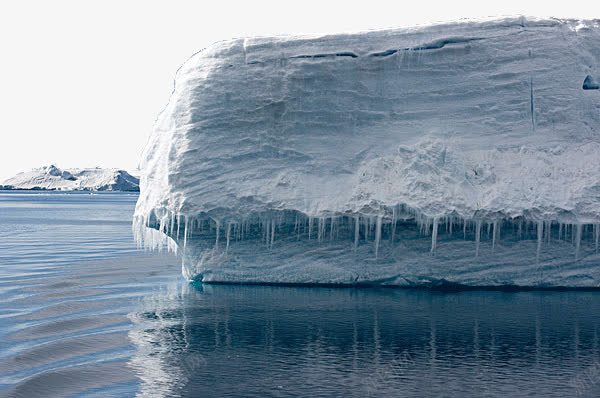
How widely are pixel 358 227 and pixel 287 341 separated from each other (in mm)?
5898

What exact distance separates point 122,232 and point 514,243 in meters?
27.5

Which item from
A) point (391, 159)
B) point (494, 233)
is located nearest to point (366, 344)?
point (494, 233)

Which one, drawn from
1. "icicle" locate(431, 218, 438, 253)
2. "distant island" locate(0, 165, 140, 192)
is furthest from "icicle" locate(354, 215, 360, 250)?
"distant island" locate(0, 165, 140, 192)

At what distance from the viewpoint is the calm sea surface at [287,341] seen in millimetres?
9797

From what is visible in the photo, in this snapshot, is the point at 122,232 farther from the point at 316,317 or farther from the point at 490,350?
the point at 490,350

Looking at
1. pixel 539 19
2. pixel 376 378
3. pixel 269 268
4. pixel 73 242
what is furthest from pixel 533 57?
pixel 73 242

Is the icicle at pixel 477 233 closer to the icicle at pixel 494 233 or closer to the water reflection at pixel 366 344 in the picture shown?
the icicle at pixel 494 233

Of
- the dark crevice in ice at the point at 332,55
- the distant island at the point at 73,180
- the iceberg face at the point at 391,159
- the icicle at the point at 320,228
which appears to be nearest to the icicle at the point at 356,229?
the iceberg face at the point at 391,159

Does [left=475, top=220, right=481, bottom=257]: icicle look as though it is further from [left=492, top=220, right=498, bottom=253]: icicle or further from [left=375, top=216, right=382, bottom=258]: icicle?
[left=375, top=216, right=382, bottom=258]: icicle

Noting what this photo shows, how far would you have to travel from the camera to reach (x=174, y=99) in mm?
19703

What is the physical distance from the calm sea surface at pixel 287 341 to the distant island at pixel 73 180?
151 meters

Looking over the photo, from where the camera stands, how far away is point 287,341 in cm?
1229

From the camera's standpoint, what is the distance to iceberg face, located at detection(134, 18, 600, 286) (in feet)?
58.4

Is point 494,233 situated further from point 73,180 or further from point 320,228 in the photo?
point 73,180
